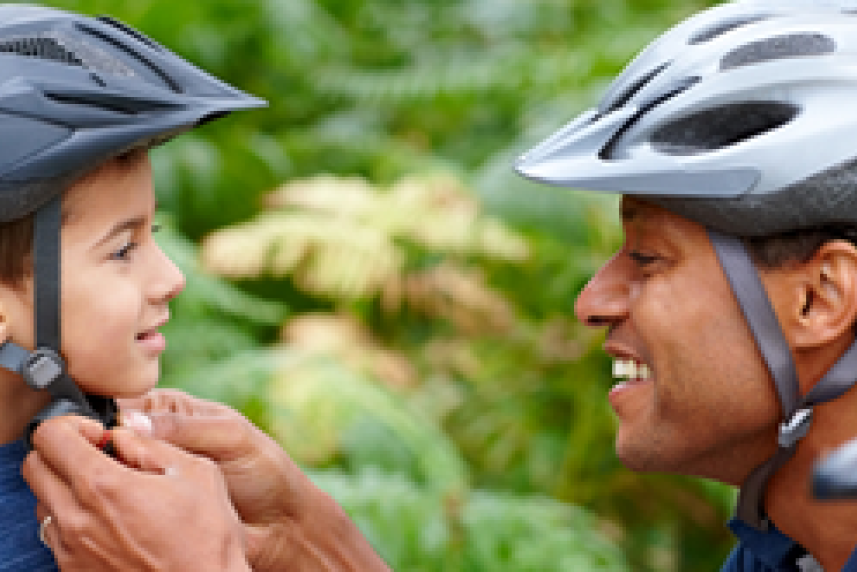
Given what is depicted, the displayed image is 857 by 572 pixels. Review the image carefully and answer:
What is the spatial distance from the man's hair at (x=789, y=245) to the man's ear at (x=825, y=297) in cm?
1

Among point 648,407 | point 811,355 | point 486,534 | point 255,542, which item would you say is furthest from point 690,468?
point 486,534

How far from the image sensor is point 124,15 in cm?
365

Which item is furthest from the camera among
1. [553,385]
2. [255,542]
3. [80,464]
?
[553,385]

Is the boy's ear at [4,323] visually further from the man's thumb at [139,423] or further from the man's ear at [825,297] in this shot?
the man's ear at [825,297]

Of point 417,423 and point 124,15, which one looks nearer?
point 417,423

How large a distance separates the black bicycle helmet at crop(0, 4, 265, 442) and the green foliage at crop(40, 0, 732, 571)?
166 cm

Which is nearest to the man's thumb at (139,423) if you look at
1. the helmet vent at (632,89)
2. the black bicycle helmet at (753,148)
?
the black bicycle helmet at (753,148)

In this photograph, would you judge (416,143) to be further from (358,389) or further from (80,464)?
(80,464)

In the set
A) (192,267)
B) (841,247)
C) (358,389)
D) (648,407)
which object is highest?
(841,247)

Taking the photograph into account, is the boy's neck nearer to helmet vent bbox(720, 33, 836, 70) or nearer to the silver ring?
the silver ring

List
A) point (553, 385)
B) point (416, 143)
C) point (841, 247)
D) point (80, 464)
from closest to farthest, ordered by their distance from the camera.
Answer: point (80, 464), point (841, 247), point (553, 385), point (416, 143)

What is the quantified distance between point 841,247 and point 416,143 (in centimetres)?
422

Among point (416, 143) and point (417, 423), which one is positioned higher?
point (416, 143)

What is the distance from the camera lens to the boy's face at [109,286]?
106 cm
